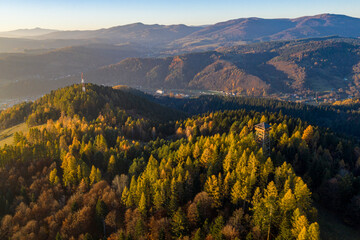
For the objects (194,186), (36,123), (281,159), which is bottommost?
(36,123)

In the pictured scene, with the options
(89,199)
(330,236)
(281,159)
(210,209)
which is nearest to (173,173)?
(210,209)

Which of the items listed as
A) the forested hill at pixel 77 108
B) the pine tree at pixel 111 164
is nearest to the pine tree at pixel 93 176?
the pine tree at pixel 111 164

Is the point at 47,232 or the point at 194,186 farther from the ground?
the point at 194,186

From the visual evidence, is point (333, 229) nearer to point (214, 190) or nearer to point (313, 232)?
point (313, 232)

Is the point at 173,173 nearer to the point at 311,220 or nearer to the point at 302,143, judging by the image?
the point at 311,220

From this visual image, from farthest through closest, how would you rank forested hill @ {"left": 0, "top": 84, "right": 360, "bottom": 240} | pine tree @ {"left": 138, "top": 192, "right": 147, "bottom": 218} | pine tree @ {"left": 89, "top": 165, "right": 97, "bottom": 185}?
pine tree @ {"left": 89, "top": 165, "right": 97, "bottom": 185}, pine tree @ {"left": 138, "top": 192, "right": 147, "bottom": 218}, forested hill @ {"left": 0, "top": 84, "right": 360, "bottom": 240}

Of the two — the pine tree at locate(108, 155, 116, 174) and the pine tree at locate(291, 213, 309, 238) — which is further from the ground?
the pine tree at locate(291, 213, 309, 238)

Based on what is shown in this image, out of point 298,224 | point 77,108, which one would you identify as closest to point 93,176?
point 298,224

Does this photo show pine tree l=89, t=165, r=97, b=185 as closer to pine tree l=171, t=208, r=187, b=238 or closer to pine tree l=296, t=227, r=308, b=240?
pine tree l=171, t=208, r=187, b=238

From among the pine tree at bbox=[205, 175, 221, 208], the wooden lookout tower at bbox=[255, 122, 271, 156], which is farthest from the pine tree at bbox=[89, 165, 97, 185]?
the wooden lookout tower at bbox=[255, 122, 271, 156]
